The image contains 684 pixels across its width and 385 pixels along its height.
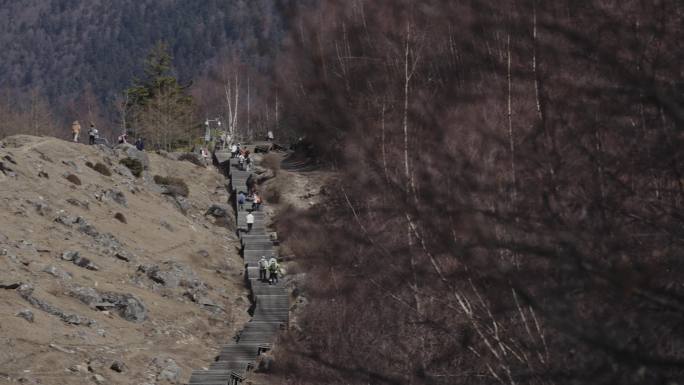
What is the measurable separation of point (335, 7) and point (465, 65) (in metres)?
24.8

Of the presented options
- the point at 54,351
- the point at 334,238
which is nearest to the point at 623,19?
the point at 334,238

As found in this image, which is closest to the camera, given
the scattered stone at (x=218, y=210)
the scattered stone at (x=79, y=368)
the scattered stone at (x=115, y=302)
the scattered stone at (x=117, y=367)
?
the scattered stone at (x=79, y=368)

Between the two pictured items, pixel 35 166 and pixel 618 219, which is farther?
pixel 35 166

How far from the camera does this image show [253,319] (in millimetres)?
32656

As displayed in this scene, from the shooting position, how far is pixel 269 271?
121 ft

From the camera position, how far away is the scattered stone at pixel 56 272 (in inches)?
1220

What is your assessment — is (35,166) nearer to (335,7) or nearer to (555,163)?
(335,7)

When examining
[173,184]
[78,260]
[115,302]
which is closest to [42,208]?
[78,260]

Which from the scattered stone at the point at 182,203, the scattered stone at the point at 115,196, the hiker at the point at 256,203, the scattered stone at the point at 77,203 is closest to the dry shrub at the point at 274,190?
the hiker at the point at 256,203

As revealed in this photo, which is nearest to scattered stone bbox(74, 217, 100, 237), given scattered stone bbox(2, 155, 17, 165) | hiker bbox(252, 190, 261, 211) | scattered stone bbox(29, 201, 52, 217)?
scattered stone bbox(29, 201, 52, 217)

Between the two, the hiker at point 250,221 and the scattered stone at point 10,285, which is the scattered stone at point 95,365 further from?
the hiker at point 250,221

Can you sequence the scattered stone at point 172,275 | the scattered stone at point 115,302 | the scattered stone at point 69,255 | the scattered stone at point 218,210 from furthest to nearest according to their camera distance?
1. the scattered stone at point 218,210
2. the scattered stone at point 172,275
3. the scattered stone at point 69,255
4. the scattered stone at point 115,302

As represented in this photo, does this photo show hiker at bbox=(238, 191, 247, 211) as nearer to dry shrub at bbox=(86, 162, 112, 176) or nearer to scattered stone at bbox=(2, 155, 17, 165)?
dry shrub at bbox=(86, 162, 112, 176)

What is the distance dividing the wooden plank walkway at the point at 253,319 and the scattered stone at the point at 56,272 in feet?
16.8
